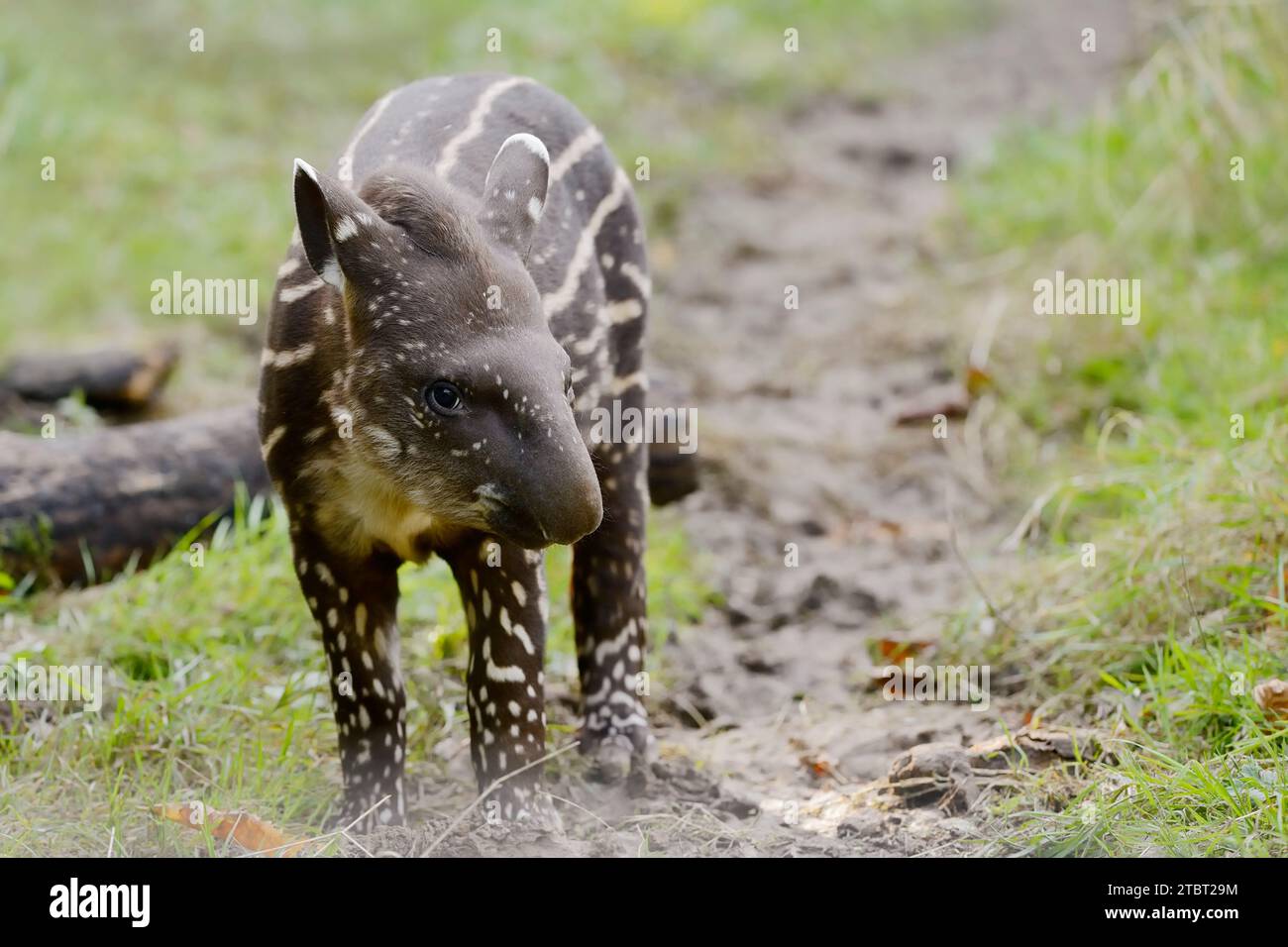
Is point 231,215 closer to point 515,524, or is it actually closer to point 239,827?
point 239,827

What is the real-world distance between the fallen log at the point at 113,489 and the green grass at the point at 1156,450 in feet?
10.7

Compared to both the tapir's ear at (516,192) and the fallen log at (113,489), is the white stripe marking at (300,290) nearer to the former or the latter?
the tapir's ear at (516,192)

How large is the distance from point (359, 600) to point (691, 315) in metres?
5.62

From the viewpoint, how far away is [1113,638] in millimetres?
5891

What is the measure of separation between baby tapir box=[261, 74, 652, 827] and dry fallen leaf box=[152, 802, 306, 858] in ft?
1.20

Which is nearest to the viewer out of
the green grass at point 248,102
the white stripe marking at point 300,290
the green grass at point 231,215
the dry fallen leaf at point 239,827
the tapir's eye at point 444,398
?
the tapir's eye at point 444,398

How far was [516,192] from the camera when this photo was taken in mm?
4684

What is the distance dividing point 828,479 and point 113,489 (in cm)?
372

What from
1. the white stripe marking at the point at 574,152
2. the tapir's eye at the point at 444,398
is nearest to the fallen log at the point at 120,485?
the white stripe marking at the point at 574,152

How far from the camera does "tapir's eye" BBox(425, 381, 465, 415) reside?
4309 millimetres

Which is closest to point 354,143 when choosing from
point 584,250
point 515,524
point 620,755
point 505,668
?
point 584,250

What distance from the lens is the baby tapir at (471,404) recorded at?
14.1ft
